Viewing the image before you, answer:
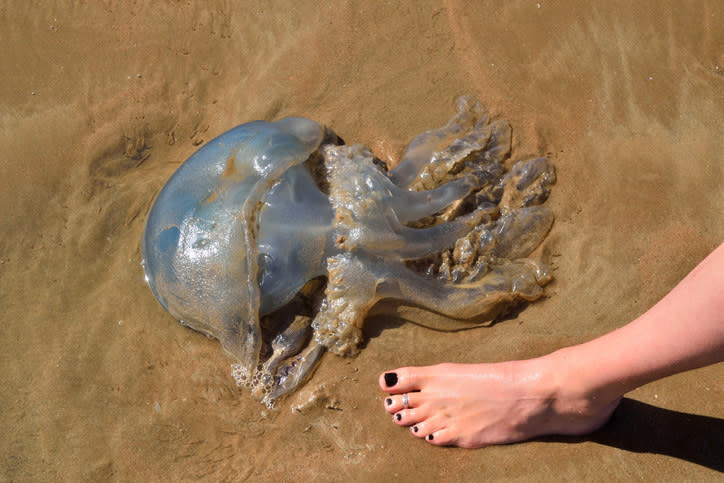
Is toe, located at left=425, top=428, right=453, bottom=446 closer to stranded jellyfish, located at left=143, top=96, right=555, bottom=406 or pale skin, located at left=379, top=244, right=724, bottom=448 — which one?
pale skin, located at left=379, top=244, right=724, bottom=448

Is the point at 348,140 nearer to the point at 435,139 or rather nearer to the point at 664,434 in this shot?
the point at 435,139

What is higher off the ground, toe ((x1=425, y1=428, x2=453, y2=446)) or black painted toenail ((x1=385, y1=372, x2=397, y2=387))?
black painted toenail ((x1=385, y1=372, x2=397, y2=387))

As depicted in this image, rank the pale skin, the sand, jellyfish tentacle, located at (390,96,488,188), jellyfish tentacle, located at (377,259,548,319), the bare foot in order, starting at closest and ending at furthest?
the pale skin < the bare foot < the sand < jellyfish tentacle, located at (377,259,548,319) < jellyfish tentacle, located at (390,96,488,188)

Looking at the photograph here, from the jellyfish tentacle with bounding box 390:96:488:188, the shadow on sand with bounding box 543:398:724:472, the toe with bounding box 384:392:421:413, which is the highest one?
the jellyfish tentacle with bounding box 390:96:488:188

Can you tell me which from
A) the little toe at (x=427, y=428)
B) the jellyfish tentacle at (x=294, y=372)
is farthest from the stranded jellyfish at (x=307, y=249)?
the little toe at (x=427, y=428)

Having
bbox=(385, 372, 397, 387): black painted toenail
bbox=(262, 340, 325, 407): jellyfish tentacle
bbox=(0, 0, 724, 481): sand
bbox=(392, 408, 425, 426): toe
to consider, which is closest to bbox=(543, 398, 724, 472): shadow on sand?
bbox=(0, 0, 724, 481): sand

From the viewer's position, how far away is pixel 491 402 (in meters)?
2.31

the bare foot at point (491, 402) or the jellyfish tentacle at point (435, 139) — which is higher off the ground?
the jellyfish tentacle at point (435, 139)

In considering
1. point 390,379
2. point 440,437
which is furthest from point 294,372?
point 440,437

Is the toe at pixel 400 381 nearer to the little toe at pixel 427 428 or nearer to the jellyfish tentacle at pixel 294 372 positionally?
the little toe at pixel 427 428

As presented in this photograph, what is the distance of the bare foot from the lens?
7.19 ft

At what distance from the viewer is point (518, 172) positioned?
265 cm

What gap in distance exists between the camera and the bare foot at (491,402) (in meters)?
2.19

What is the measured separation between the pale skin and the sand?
0.25 ft
